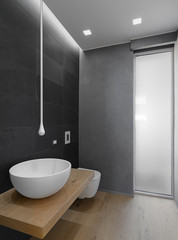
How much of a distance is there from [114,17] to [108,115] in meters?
1.40

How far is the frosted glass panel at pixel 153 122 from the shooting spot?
219cm

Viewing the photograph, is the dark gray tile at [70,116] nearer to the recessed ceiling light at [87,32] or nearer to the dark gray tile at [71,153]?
the dark gray tile at [71,153]

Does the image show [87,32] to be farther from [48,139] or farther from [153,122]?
[153,122]

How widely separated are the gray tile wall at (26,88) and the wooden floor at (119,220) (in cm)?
55

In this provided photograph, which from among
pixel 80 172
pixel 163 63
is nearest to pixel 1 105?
pixel 80 172

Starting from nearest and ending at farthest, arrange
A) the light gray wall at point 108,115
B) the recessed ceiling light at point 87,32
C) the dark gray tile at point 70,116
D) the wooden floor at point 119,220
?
1. the wooden floor at point 119,220
2. the recessed ceiling light at point 87,32
3. the dark gray tile at point 70,116
4. the light gray wall at point 108,115

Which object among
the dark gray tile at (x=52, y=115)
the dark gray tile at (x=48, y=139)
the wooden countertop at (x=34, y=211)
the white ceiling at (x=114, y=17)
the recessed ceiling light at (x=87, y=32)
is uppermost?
the recessed ceiling light at (x=87, y=32)

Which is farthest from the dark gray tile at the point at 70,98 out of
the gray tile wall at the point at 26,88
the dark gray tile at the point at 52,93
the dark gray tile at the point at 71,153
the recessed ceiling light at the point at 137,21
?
the recessed ceiling light at the point at 137,21

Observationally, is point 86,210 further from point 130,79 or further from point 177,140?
point 130,79

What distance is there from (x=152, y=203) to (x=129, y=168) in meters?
0.58

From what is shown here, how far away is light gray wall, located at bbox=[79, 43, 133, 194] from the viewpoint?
2.27 metres

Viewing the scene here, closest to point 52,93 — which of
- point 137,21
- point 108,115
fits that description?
point 108,115

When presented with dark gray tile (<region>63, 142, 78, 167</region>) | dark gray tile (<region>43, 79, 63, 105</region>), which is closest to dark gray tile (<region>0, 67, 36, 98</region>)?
dark gray tile (<region>43, 79, 63, 105</region>)

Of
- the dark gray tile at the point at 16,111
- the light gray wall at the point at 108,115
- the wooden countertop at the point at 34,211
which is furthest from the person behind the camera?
the light gray wall at the point at 108,115
